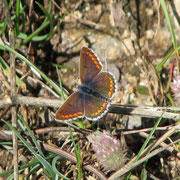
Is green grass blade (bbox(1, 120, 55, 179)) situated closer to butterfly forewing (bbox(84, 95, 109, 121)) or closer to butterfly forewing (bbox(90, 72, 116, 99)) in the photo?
butterfly forewing (bbox(84, 95, 109, 121))

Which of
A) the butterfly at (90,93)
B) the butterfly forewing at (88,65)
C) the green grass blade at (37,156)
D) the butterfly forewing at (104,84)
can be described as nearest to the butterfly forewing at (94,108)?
the butterfly at (90,93)

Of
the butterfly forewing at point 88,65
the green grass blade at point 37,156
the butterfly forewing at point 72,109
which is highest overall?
the butterfly forewing at point 88,65

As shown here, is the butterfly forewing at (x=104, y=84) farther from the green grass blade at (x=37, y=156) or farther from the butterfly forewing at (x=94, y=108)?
the green grass blade at (x=37, y=156)

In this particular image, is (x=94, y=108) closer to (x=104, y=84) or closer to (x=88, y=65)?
(x=104, y=84)

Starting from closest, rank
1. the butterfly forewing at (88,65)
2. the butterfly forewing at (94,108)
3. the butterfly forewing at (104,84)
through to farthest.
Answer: the butterfly forewing at (94,108), the butterfly forewing at (104,84), the butterfly forewing at (88,65)

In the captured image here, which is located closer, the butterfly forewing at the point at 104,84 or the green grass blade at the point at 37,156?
the green grass blade at the point at 37,156

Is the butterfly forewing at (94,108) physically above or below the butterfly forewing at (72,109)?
below

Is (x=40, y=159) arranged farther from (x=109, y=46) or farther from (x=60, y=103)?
(x=109, y=46)

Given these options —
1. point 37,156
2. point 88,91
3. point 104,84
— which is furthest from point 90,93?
point 37,156
